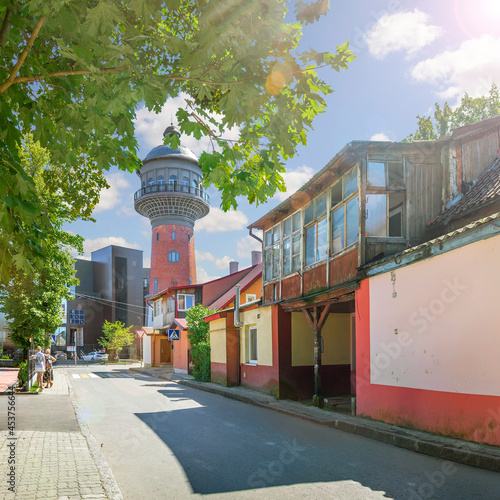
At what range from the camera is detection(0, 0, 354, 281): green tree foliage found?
12.7 feet

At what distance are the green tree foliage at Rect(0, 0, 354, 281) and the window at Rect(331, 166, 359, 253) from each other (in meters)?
6.38

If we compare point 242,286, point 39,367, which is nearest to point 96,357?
point 242,286

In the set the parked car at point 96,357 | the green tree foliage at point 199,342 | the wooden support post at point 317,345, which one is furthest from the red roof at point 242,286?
the parked car at point 96,357

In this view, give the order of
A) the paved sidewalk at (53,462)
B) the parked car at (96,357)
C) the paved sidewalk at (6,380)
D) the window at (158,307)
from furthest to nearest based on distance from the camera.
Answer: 1. the parked car at (96,357)
2. the window at (158,307)
3. the paved sidewalk at (6,380)
4. the paved sidewalk at (53,462)

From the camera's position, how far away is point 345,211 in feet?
39.5

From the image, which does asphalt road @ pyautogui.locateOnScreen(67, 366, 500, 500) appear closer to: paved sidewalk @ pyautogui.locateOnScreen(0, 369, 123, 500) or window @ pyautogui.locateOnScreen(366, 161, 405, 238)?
paved sidewalk @ pyautogui.locateOnScreen(0, 369, 123, 500)

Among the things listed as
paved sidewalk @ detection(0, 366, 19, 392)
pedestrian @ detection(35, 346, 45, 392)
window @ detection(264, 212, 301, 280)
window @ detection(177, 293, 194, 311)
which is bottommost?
paved sidewalk @ detection(0, 366, 19, 392)

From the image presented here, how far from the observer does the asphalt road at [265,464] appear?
553cm

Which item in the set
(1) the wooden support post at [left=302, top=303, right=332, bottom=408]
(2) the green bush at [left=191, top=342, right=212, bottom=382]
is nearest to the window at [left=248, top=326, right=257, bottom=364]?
(2) the green bush at [left=191, top=342, right=212, bottom=382]

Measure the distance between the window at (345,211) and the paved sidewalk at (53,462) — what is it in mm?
7217

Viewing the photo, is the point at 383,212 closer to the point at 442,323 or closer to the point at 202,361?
the point at 442,323

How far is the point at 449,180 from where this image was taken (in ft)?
37.3

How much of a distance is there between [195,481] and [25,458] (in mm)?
2558

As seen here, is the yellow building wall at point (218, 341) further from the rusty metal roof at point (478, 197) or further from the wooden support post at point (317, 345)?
the rusty metal roof at point (478, 197)
